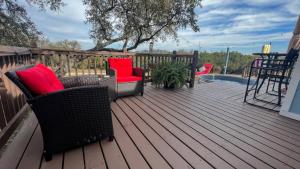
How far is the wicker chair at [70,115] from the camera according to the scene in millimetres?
1214

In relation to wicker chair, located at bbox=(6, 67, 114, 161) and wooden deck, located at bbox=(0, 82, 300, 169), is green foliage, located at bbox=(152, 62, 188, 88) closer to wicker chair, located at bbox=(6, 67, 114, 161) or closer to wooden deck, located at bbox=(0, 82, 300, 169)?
wooden deck, located at bbox=(0, 82, 300, 169)

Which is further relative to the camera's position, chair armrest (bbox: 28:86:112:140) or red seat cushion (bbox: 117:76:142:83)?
red seat cushion (bbox: 117:76:142:83)

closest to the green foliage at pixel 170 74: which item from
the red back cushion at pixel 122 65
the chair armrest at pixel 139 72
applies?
the chair armrest at pixel 139 72

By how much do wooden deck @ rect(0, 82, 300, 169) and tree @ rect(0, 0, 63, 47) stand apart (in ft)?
14.7

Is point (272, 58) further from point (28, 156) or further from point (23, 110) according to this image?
point (23, 110)

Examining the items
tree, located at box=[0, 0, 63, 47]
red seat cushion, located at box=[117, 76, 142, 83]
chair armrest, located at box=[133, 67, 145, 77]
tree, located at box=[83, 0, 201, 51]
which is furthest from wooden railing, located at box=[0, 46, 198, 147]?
tree, located at box=[0, 0, 63, 47]

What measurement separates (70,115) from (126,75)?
220 cm

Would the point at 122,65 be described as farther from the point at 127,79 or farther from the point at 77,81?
the point at 77,81

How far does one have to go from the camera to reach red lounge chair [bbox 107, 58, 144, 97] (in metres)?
3.06

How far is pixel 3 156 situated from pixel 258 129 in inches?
120

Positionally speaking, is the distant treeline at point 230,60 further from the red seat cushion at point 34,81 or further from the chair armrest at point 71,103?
the red seat cushion at point 34,81

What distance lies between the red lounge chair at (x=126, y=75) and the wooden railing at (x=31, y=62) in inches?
29.8

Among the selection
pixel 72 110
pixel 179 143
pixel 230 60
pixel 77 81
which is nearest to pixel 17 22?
pixel 77 81

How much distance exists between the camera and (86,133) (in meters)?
1.46
